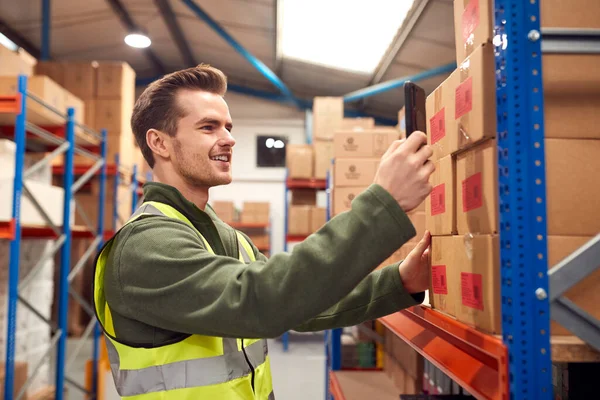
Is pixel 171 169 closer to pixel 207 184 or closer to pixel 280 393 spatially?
pixel 207 184

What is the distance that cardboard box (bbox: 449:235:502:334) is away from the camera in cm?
131

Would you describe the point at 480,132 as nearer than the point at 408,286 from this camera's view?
Yes

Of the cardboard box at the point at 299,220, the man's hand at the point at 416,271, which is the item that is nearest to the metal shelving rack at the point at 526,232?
the man's hand at the point at 416,271

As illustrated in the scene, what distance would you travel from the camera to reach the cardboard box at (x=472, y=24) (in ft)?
4.54

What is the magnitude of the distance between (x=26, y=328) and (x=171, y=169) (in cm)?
404

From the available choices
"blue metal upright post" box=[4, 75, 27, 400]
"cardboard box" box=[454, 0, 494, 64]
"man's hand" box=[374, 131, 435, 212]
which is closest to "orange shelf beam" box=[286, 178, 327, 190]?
"blue metal upright post" box=[4, 75, 27, 400]

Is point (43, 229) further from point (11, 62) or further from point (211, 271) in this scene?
point (211, 271)

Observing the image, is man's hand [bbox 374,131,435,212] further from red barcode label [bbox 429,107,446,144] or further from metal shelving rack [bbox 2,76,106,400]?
metal shelving rack [bbox 2,76,106,400]

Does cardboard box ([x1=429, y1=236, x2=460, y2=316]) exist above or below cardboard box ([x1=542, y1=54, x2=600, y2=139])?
below

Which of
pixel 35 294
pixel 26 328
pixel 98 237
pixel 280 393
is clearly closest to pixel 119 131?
pixel 98 237

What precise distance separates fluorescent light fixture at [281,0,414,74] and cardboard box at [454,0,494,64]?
4.63 m

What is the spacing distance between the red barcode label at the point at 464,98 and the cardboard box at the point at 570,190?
0.82ft

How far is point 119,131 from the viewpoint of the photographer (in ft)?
22.0

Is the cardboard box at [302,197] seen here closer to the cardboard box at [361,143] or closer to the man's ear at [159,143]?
A: the cardboard box at [361,143]
